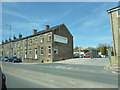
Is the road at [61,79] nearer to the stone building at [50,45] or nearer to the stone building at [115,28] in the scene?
the stone building at [115,28]

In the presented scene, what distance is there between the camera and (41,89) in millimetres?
5961

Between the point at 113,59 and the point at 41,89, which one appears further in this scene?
the point at 113,59

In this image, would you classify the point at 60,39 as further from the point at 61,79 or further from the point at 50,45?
the point at 61,79

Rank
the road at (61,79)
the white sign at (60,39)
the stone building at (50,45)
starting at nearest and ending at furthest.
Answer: the road at (61,79), the stone building at (50,45), the white sign at (60,39)

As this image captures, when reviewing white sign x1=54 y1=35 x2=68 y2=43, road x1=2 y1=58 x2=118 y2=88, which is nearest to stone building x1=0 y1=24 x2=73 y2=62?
white sign x1=54 y1=35 x2=68 y2=43

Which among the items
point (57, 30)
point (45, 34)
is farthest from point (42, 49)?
point (57, 30)

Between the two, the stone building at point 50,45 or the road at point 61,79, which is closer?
the road at point 61,79

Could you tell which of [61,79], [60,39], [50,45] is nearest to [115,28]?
[60,39]

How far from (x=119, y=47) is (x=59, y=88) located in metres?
17.8

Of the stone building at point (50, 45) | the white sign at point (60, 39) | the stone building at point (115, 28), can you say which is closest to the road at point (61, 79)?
the stone building at point (115, 28)

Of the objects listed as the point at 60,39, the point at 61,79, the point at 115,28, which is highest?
the point at 115,28

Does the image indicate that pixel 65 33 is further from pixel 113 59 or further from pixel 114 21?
pixel 113 59

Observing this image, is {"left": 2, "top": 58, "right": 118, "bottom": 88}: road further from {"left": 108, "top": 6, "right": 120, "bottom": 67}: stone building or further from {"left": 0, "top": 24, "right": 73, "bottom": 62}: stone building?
{"left": 0, "top": 24, "right": 73, "bottom": 62}: stone building

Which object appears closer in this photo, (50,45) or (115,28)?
(115,28)
